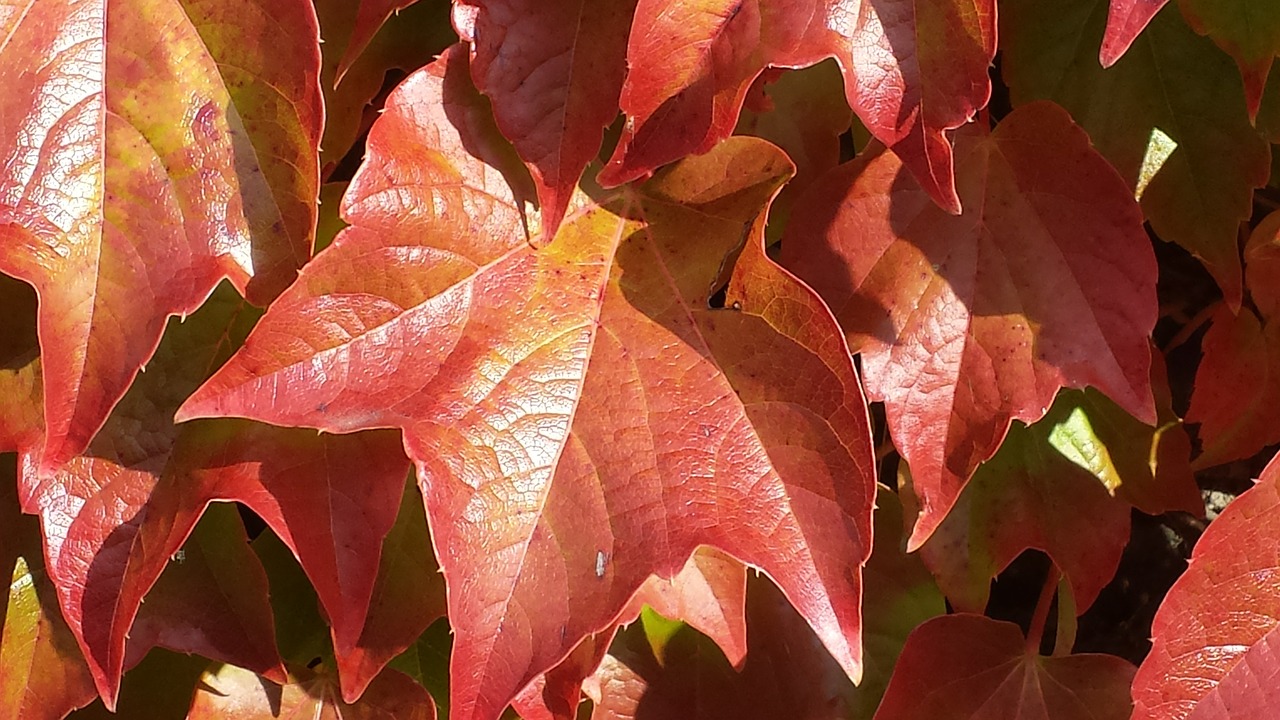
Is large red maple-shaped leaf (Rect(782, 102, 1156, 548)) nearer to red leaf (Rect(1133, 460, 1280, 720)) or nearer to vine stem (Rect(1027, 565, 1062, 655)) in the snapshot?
red leaf (Rect(1133, 460, 1280, 720))

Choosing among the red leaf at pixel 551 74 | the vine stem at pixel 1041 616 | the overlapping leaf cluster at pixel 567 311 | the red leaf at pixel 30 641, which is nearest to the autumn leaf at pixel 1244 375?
the overlapping leaf cluster at pixel 567 311

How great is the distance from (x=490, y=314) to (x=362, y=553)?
0.48ft

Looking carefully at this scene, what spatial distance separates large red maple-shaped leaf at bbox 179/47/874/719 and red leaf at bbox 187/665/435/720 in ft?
0.83

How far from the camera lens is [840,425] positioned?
0.49m

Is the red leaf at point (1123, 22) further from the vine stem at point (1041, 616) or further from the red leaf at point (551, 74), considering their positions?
the vine stem at point (1041, 616)

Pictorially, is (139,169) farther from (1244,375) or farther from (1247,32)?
(1244,375)

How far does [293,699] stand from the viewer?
A: 0.71 metres

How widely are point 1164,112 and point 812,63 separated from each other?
322mm

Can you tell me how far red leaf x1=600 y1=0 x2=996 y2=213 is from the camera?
0.46 meters

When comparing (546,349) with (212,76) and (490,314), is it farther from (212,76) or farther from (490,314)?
(212,76)

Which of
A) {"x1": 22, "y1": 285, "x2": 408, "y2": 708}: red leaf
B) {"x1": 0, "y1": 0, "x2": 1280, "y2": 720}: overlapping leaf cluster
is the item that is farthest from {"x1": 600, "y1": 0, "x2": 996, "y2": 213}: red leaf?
{"x1": 22, "y1": 285, "x2": 408, "y2": 708}: red leaf

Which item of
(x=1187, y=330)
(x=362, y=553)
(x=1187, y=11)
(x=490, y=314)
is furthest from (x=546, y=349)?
(x=1187, y=330)

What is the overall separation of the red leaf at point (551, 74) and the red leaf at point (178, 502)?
0.18 meters

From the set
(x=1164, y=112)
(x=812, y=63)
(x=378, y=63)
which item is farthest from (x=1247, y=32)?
(x=378, y=63)
